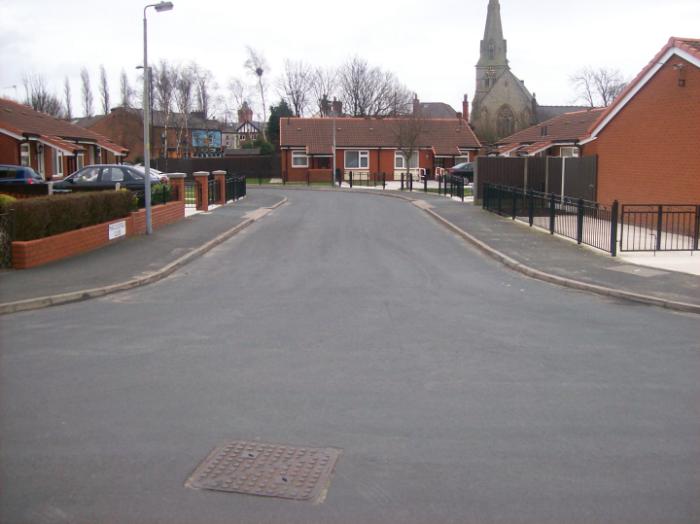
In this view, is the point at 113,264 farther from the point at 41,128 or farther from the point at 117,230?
the point at 41,128

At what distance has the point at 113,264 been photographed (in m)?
15.0

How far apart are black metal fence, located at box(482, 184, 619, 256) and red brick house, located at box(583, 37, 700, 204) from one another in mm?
1544

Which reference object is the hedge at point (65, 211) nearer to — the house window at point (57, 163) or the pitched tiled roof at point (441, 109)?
the house window at point (57, 163)

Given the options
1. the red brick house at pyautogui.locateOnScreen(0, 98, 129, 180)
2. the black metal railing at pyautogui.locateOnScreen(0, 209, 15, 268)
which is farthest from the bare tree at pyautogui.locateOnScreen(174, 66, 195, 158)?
the black metal railing at pyautogui.locateOnScreen(0, 209, 15, 268)

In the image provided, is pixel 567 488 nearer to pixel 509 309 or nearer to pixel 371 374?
→ pixel 371 374

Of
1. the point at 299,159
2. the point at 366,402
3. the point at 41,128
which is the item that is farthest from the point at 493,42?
the point at 366,402

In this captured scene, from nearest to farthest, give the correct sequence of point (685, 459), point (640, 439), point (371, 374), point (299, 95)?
point (685, 459), point (640, 439), point (371, 374), point (299, 95)

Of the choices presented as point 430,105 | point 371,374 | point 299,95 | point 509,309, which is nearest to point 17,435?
point 371,374

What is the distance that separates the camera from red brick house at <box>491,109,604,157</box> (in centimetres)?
3438

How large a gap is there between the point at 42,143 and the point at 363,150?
2978cm

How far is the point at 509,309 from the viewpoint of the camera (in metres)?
11.2

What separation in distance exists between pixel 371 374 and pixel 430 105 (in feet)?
325

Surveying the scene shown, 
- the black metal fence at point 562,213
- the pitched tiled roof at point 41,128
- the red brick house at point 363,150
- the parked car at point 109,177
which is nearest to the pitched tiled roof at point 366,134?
the red brick house at point 363,150

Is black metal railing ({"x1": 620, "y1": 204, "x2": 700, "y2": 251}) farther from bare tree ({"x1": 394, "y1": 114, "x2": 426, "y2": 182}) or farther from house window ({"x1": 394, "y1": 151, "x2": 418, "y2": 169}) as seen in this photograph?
house window ({"x1": 394, "y1": 151, "x2": 418, "y2": 169})
